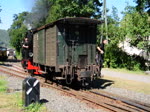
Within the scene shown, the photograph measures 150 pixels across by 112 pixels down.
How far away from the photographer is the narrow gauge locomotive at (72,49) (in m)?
13.0

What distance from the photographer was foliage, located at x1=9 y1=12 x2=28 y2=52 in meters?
59.2

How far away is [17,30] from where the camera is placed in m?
61.4

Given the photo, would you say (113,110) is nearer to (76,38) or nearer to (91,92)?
(91,92)

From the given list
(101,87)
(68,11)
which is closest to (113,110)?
(101,87)

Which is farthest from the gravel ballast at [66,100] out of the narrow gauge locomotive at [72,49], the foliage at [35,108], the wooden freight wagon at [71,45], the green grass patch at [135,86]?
the wooden freight wagon at [71,45]

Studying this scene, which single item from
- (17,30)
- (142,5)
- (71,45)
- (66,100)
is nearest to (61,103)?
(66,100)

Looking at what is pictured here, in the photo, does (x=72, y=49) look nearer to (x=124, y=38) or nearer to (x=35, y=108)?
(x=35, y=108)

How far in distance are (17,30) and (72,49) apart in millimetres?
49818

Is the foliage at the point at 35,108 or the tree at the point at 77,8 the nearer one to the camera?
the foliage at the point at 35,108

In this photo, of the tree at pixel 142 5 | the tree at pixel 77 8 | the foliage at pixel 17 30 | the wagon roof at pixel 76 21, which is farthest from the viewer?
the foliage at pixel 17 30

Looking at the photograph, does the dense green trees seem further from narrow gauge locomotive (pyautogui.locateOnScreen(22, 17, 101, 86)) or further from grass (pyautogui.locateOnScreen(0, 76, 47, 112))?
grass (pyautogui.locateOnScreen(0, 76, 47, 112))

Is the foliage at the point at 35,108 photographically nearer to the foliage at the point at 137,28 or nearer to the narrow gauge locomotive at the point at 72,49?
the narrow gauge locomotive at the point at 72,49

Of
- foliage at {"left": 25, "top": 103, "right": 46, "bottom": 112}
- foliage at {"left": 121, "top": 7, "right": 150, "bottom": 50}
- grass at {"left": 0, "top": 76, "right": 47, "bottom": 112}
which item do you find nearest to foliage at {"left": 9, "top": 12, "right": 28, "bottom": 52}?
foliage at {"left": 121, "top": 7, "right": 150, "bottom": 50}

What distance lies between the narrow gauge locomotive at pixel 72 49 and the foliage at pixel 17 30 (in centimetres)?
4180
